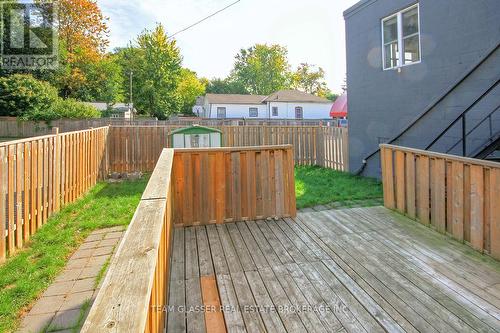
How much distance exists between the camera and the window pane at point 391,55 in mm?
7520

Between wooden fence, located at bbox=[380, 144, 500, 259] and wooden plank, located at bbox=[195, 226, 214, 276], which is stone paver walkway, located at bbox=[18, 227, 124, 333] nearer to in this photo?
wooden plank, located at bbox=[195, 226, 214, 276]

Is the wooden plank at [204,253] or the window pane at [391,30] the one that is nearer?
the wooden plank at [204,253]

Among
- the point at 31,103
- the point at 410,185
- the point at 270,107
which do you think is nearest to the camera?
the point at 410,185

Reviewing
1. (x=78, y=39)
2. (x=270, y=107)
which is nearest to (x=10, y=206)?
(x=78, y=39)

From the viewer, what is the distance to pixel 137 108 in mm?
35094

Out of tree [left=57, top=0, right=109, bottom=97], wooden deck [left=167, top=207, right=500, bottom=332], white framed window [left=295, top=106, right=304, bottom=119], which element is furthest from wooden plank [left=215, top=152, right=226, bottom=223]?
white framed window [left=295, top=106, right=304, bottom=119]

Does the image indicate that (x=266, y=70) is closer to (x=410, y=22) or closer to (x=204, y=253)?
(x=410, y=22)

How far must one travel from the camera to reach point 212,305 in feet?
8.32

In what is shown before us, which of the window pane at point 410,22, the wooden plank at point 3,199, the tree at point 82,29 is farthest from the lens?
the tree at point 82,29

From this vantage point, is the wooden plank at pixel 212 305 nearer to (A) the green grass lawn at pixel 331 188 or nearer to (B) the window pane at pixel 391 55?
(A) the green grass lawn at pixel 331 188

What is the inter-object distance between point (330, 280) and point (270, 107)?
3557cm

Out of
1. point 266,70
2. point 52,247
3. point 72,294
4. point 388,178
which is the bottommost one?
point 72,294

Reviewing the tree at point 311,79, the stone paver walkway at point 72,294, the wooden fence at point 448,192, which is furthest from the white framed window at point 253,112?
the stone paver walkway at point 72,294

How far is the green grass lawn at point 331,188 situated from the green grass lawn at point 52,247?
3.12 metres
